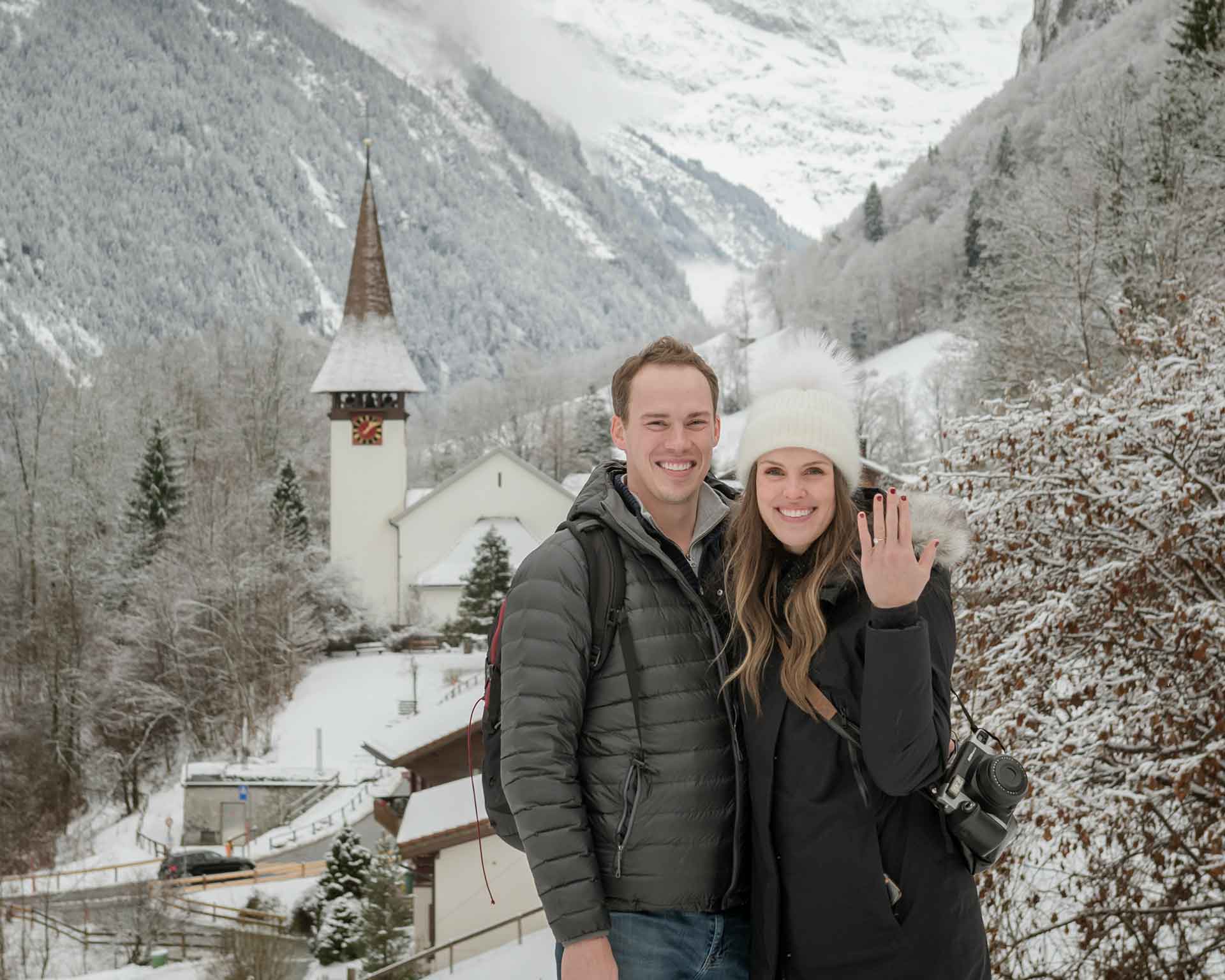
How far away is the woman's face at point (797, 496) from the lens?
10.2 feet

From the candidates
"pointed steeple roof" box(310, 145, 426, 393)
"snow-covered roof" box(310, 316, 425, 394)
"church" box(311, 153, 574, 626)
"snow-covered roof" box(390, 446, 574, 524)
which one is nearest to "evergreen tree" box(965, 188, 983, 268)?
"snow-covered roof" box(390, 446, 574, 524)

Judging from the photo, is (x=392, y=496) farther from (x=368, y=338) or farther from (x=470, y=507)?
(x=368, y=338)

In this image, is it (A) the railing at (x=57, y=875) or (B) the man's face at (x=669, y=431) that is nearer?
(B) the man's face at (x=669, y=431)

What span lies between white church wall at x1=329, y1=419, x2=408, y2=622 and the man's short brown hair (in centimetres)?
4556

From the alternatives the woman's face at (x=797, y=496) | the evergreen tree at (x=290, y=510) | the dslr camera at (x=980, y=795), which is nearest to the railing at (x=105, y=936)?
the evergreen tree at (x=290, y=510)

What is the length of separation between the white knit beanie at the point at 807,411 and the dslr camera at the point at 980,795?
30.3 inches

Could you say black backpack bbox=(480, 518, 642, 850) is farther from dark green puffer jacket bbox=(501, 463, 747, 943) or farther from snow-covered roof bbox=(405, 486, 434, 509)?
snow-covered roof bbox=(405, 486, 434, 509)

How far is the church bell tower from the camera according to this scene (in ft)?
158

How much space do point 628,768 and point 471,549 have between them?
143 feet

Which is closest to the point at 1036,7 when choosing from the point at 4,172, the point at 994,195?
the point at 994,195

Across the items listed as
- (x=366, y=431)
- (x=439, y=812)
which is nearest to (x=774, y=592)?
(x=439, y=812)

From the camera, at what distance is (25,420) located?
51906 millimetres

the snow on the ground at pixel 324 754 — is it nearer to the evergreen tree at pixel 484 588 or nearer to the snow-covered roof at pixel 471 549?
the evergreen tree at pixel 484 588

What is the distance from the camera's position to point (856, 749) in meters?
2.91
